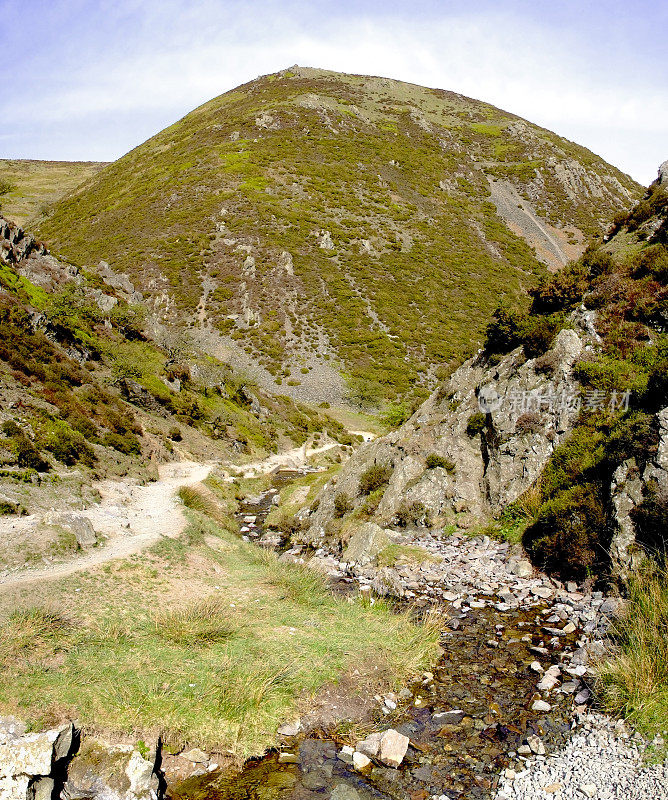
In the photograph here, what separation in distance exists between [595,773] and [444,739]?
216 cm

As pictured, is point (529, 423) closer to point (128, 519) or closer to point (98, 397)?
point (128, 519)

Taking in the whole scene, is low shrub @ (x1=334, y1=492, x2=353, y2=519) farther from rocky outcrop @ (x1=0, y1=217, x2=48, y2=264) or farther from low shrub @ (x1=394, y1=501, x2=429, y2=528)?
rocky outcrop @ (x1=0, y1=217, x2=48, y2=264)

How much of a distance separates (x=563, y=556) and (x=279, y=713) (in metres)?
8.26

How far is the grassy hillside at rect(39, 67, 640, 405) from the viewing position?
70.9 metres

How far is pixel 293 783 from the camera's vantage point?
7.06m

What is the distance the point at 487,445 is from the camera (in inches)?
730

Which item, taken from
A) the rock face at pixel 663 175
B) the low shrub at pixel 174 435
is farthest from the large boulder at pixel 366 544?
the rock face at pixel 663 175

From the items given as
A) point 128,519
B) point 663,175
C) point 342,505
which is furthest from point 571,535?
point 663,175

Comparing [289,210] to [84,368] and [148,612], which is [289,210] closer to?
[84,368]

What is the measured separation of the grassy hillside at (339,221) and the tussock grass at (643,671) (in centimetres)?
4571

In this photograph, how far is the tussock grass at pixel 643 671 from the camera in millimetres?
6785

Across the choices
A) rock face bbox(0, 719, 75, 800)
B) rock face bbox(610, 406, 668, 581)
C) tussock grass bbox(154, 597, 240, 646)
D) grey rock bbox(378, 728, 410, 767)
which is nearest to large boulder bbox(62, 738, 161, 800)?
rock face bbox(0, 719, 75, 800)

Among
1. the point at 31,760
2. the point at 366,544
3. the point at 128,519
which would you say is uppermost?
the point at 31,760

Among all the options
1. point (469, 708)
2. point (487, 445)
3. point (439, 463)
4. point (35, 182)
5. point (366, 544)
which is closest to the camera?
point (469, 708)
